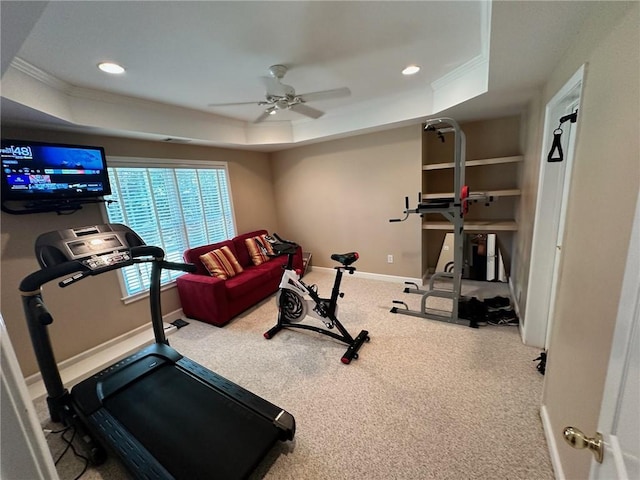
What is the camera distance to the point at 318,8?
5.02ft

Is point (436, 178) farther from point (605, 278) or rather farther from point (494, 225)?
point (605, 278)

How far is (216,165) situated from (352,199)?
2.18 m

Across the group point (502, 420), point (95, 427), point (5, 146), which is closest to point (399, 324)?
point (502, 420)

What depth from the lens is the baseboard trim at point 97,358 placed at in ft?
7.69

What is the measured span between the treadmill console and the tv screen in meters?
0.90

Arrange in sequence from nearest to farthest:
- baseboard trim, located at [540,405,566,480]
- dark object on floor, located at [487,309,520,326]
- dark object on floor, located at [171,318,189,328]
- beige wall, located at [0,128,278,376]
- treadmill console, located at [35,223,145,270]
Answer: baseboard trim, located at [540,405,566,480]
treadmill console, located at [35,223,145,270]
beige wall, located at [0,128,278,376]
dark object on floor, located at [487,309,520,326]
dark object on floor, located at [171,318,189,328]

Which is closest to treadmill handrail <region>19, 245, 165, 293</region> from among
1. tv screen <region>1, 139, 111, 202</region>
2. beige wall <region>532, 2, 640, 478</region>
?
tv screen <region>1, 139, 111, 202</region>

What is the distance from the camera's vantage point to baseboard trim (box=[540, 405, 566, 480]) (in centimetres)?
136

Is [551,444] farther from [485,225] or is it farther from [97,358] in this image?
[97,358]

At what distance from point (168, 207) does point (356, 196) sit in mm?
2710

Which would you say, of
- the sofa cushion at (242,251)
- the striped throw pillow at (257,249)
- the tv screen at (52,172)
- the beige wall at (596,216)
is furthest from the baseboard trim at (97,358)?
the beige wall at (596,216)

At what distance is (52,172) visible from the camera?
2320mm

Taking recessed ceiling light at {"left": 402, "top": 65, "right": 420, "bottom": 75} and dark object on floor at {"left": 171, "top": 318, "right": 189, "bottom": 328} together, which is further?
dark object on floor at {"left": 171, "top": 318, "right": 189, "bottom": 328}

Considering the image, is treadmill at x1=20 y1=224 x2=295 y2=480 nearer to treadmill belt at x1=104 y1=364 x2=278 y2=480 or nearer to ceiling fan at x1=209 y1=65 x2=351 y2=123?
treadmill belt at x1=104 y1=364 x2=278 y2=480
